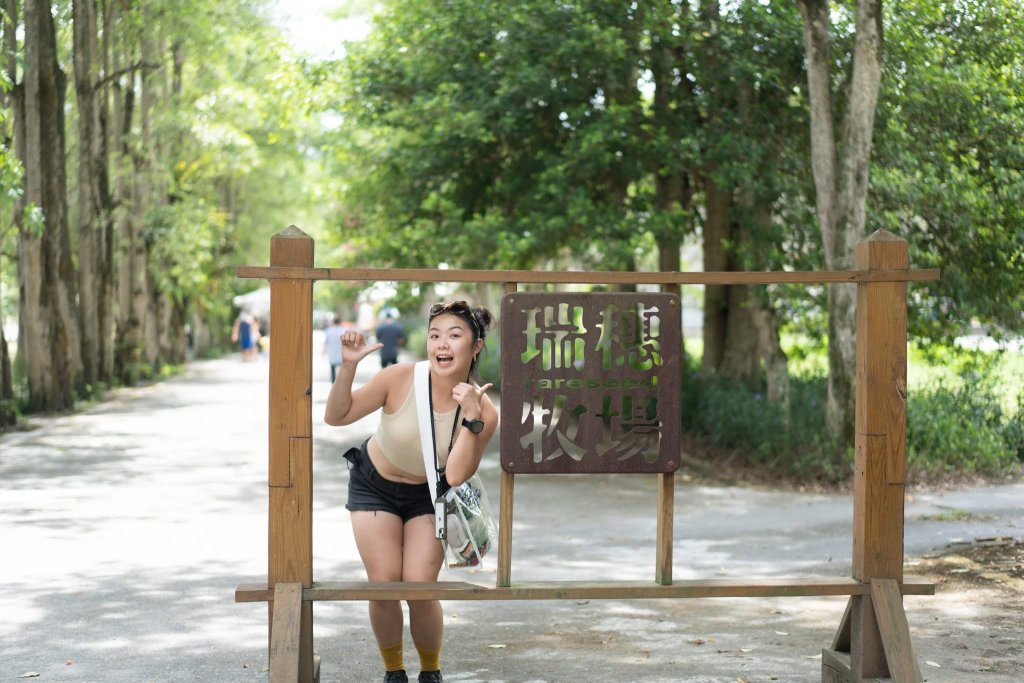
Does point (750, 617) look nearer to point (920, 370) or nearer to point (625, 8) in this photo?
point (920, 370)

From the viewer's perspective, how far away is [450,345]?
5223mm

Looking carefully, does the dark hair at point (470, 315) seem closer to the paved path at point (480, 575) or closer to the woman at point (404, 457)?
the woman at point (404, 457)

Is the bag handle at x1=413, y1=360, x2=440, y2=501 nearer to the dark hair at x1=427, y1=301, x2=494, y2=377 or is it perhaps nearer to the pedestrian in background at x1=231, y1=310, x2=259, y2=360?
the dark hair at x1=427, y1=301, x2=494, y2=377

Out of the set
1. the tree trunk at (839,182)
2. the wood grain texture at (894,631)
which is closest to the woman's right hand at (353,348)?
the wood grain texture at (894,631)

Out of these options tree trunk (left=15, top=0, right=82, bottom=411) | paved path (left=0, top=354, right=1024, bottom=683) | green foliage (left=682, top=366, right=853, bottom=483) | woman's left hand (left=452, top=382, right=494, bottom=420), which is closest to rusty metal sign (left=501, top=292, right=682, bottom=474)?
woman's left hand (left=452, top=382, right=494, bottom=420)

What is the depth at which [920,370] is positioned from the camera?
50.6ft

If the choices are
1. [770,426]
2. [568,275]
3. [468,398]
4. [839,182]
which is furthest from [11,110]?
[568,275]

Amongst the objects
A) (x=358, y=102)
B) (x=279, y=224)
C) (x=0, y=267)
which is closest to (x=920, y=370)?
(x=358, y=102)

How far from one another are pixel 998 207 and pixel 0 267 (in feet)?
82.7

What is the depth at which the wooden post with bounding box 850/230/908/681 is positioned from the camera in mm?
5348

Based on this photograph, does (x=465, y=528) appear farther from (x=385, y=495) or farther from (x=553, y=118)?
(x=553, y=118)

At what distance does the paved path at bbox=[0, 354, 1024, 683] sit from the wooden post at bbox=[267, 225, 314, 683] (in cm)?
110

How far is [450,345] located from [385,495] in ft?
2.17

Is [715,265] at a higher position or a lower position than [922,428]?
higher
